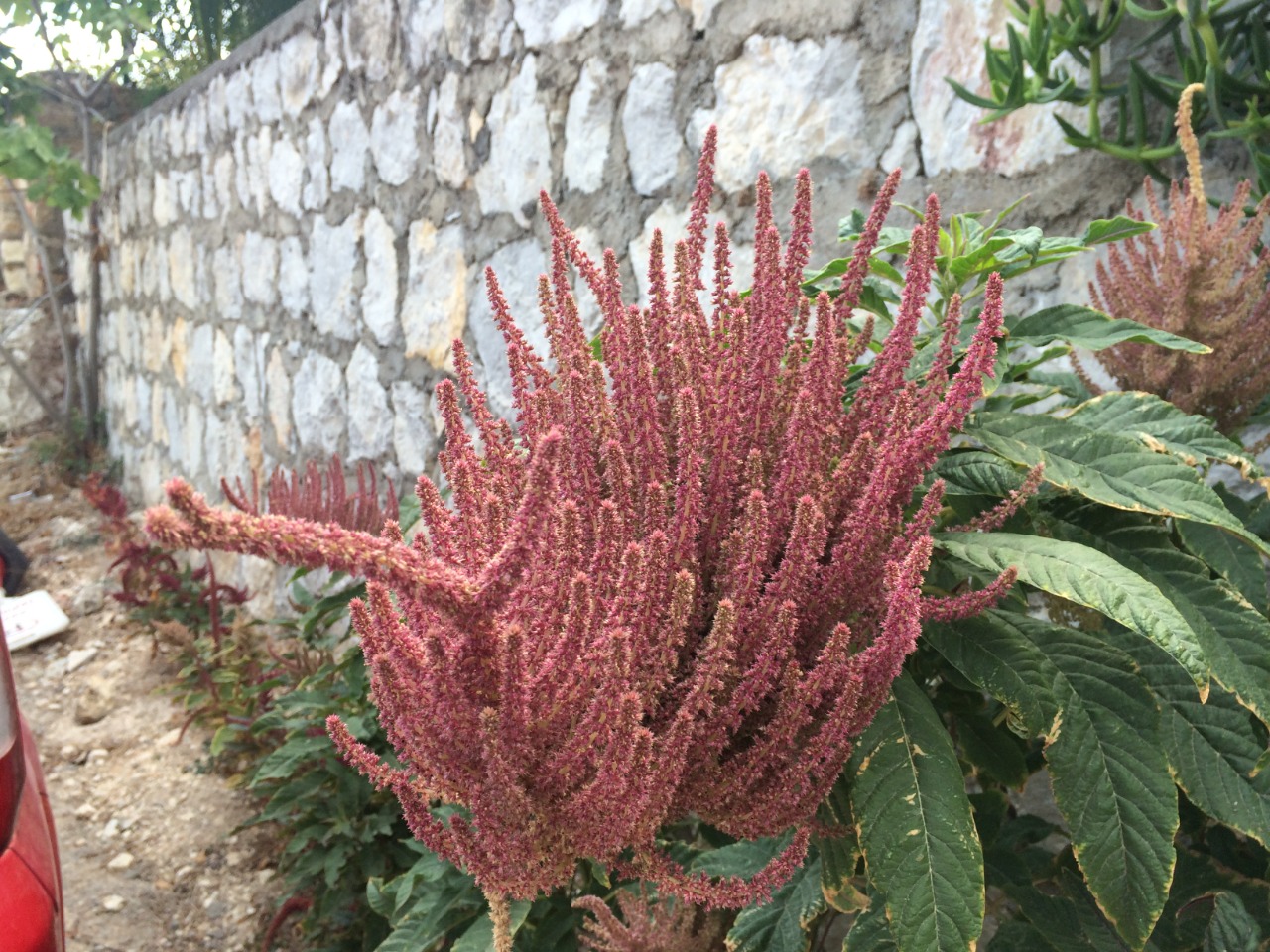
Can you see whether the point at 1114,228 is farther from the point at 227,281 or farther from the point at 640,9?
the point at 227,281

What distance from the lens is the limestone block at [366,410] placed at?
299 centimetres

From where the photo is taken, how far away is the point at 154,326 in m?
5.16

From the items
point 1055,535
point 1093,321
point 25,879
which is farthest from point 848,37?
point 25,879

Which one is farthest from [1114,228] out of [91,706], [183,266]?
[183,266]

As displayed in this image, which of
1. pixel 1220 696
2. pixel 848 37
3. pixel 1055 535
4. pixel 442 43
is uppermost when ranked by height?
pixel 442 43

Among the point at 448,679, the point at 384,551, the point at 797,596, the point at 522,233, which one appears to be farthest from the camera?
the point at 522,233

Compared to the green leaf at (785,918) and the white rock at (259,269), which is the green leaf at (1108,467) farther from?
the white rock at (259,269)

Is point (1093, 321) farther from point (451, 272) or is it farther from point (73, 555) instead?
point (73, 555)

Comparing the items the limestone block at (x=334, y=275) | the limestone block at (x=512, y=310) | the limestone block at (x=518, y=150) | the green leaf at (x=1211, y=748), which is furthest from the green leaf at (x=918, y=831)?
the limestone block at (x=334, y=275)

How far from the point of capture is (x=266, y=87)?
360 cm

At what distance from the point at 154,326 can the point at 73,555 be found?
4.40 ft

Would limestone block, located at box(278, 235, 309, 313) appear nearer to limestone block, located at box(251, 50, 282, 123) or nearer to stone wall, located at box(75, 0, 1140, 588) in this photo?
stone wall, located at box(75, 0, 1140, 588)

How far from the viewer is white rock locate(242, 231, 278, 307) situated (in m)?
3.68

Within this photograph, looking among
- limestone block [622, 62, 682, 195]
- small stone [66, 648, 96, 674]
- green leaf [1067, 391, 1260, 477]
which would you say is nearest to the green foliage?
green leaf [1067, 391, 1260, 477]
